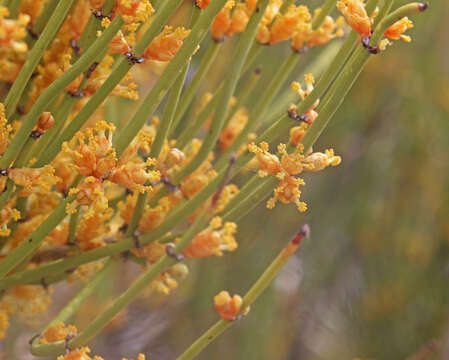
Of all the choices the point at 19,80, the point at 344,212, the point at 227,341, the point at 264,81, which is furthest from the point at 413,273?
the point at 19,80

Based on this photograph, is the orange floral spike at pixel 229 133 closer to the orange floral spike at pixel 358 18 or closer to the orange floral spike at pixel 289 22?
the orange floral spike at pixel 289 22

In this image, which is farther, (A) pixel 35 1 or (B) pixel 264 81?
(B) pixel 264 81

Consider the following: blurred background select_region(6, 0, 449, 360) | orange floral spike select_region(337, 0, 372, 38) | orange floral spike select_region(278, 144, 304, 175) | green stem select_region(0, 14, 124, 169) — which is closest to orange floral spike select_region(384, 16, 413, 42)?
orange floral spike select_region(337, 0, 372, 38)

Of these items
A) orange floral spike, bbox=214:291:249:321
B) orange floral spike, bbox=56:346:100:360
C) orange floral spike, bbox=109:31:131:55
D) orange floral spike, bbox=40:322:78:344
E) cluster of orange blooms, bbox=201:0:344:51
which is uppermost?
cluster of orange blooms, bbox=201:0:344:51

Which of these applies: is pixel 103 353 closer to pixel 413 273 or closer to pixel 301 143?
pixel 413 273

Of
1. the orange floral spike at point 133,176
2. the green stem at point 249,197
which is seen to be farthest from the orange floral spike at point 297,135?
the orange floral spike at point 133,176

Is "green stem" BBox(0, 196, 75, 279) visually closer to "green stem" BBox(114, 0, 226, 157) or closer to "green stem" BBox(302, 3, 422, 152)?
"green stem" BBox(114, 0, 226, 157)

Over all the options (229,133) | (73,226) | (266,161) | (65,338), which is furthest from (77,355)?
(229,133)
